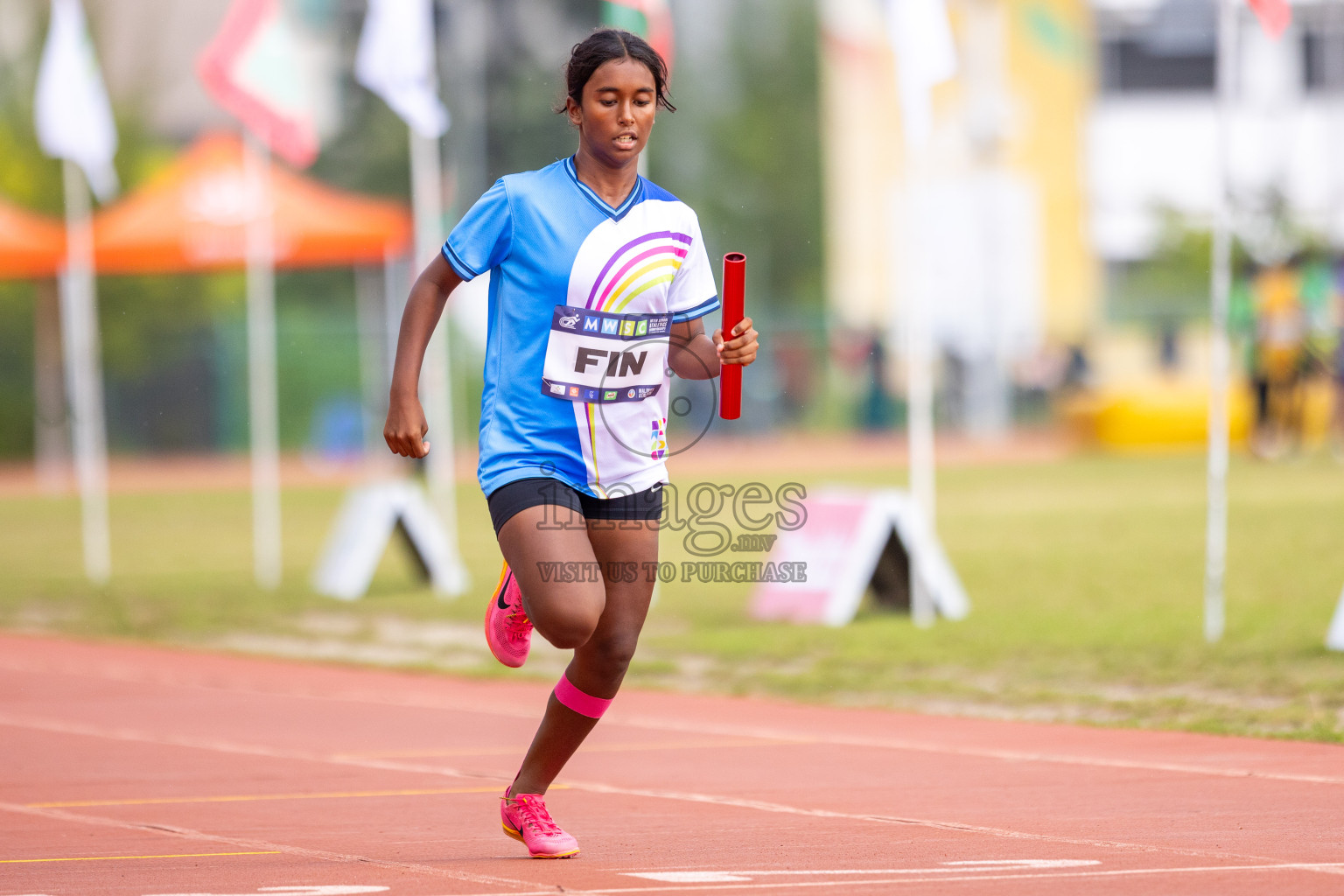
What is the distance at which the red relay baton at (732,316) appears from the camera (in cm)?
502

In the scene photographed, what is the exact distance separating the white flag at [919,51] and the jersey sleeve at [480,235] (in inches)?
264

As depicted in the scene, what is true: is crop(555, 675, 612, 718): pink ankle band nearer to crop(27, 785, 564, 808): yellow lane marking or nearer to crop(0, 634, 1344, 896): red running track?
crop(0, 634, 1344, 896): red running track

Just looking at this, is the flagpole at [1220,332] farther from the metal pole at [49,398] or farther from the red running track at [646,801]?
the metal pole at [49,398]

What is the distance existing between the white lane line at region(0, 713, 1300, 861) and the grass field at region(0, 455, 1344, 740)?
7.67 ft

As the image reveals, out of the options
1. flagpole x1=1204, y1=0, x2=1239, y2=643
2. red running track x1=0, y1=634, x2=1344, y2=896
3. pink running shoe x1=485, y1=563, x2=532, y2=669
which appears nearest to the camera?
red running track x1=0, y1=634, x2=1344, y2=896

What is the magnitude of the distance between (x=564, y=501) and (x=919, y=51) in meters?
7.04

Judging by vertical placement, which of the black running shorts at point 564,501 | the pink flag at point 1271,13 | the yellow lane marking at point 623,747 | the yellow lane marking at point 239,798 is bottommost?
the yellow lane marking at point 623,747

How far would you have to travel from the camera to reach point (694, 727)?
8.20m

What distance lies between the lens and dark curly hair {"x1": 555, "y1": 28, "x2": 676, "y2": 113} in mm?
5090

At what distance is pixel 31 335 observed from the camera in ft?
118

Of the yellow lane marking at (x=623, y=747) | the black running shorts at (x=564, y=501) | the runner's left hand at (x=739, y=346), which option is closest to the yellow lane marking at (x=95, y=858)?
the black running shorts at (x=564, y=501)

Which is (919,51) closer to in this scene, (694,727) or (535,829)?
(694,727)

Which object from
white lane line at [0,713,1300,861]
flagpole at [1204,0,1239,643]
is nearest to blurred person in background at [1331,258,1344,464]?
flagpole at [1204,0,1239,643]

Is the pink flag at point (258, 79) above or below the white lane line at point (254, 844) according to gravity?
above
